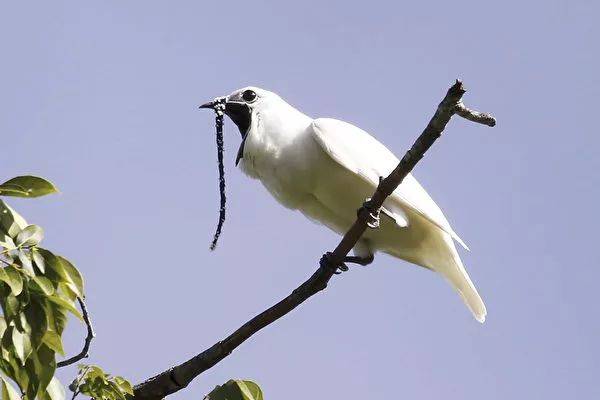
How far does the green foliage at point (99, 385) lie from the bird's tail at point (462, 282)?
2.36 m

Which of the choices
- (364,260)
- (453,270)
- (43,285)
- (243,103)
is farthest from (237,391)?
(243,103)

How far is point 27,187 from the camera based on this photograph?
8.57 ft

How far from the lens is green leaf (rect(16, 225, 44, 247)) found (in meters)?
2.51

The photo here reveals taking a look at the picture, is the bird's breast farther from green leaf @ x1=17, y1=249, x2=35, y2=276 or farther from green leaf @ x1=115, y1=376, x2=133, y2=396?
green leaf @ x1=17, y1=249, x2=35, y2=276

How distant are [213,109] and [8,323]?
298cm

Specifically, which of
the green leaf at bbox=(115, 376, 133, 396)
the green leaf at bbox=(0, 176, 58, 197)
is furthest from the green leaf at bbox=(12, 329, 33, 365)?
the green leaf at bbox=(115, 376, 133, 396)

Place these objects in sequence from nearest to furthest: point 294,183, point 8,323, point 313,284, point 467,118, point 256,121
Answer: point 8,323
point 467,118
point 313,284
point 294,183
point 256,121

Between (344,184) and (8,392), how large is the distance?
2.39 meters

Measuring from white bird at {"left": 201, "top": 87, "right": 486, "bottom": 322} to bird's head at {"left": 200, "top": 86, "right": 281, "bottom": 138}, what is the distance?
0.27 ft

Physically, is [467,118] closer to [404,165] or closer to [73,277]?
[404,165]

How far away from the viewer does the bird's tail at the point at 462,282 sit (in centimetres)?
496

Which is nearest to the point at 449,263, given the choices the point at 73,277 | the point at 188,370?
the point at 188,370

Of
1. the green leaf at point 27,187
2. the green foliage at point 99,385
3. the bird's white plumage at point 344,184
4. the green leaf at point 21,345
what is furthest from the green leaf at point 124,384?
the bird's white plumage at point 344,184

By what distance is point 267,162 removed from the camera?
475cm
